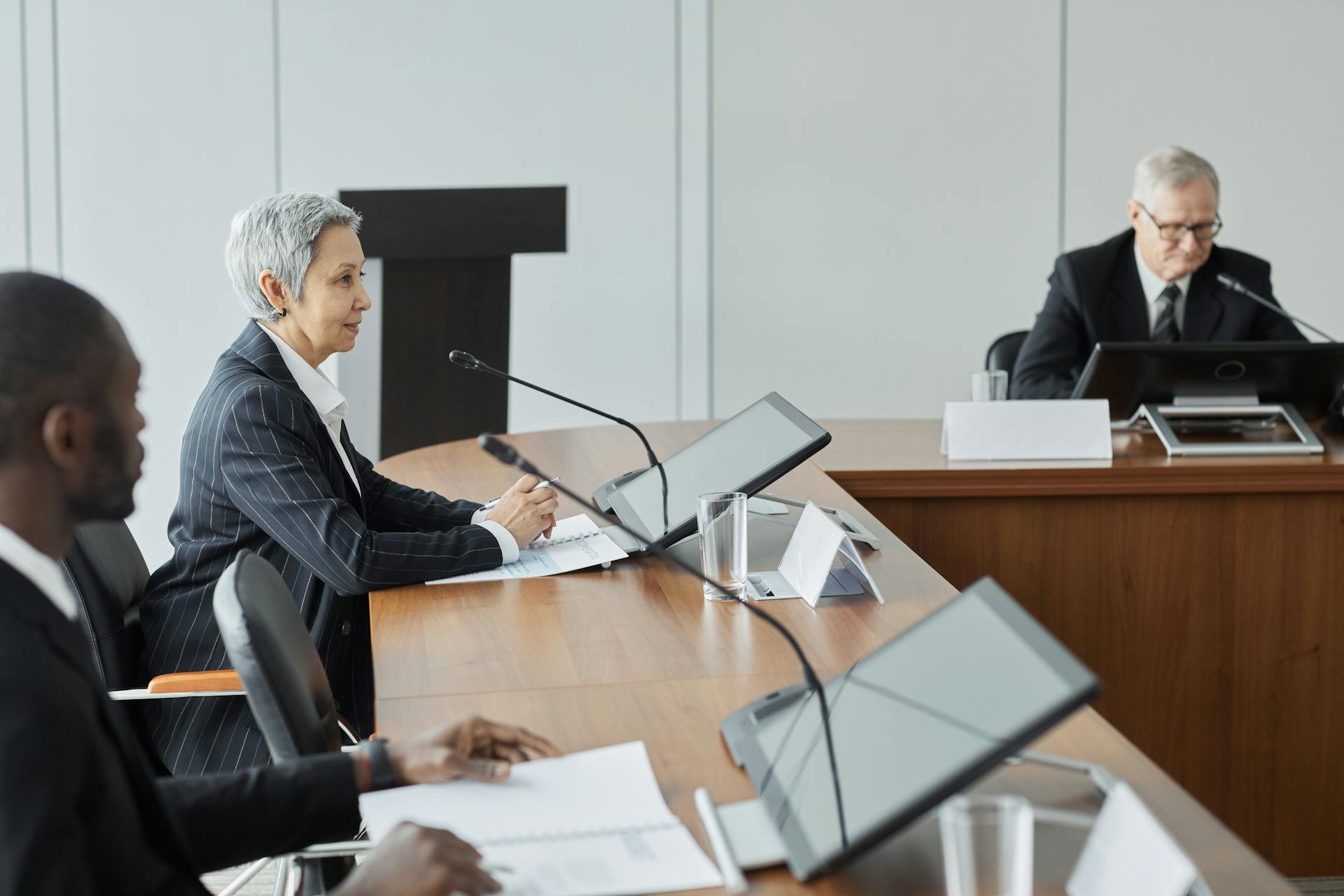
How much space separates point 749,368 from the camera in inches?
203

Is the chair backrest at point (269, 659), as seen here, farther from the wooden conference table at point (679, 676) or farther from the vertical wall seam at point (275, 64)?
the vertical wall seam at point (275, 64)

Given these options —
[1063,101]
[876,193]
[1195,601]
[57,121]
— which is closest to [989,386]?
[1195,601]

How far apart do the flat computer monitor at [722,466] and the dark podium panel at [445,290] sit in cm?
181

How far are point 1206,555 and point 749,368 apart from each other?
9.55 ft

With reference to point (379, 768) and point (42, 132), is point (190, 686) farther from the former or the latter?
point (42, 132)

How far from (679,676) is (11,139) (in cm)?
458

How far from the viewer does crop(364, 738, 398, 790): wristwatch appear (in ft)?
3.69

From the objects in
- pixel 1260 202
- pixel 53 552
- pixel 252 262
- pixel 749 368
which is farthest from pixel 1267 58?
pixel 53 552

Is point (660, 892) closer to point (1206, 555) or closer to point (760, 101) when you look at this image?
point (1206, 555)

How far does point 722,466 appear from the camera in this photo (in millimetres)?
1934

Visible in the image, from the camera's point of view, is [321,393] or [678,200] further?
[678,200]

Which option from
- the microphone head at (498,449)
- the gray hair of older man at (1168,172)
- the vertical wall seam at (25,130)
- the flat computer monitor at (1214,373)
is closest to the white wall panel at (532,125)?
the vertical wall seam at (25,130)

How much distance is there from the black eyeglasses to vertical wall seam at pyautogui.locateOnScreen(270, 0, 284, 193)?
3329 mm

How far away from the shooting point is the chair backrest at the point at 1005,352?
3.39 m
